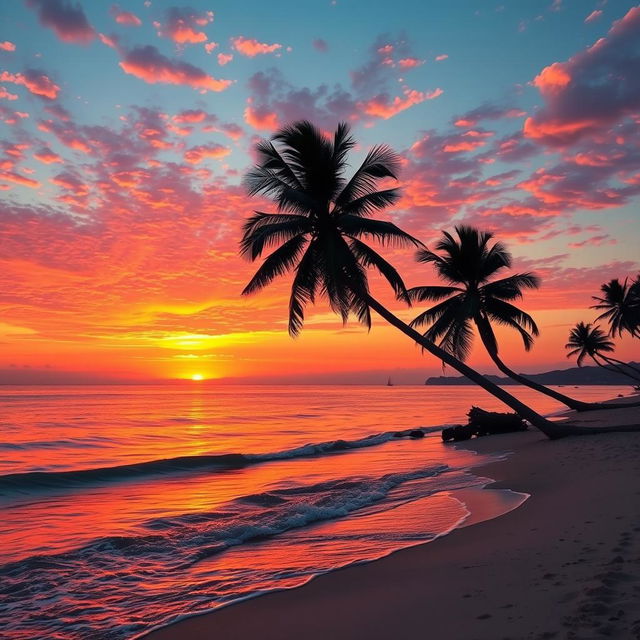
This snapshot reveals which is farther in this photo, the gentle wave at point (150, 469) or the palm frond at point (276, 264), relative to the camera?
the palm frond at point (276, 264)

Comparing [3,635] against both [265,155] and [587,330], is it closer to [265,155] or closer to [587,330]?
[265,155]

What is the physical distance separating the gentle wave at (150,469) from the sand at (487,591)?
483 inches

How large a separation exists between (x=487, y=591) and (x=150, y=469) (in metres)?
15.8

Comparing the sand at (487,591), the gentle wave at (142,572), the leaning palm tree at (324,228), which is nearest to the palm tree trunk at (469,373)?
the leaning palm tree at (324,228)

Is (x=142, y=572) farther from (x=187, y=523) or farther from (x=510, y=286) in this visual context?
(x=510, y=286)

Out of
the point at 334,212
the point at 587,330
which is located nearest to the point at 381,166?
the point at 334,212

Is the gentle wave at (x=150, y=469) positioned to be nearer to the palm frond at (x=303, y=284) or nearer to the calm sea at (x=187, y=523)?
the calm sea at (x=187, y=523)

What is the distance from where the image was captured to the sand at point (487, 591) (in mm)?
4078

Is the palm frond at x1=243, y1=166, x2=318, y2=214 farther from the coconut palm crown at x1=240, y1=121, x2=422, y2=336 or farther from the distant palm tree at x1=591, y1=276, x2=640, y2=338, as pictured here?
the distant palm tree at x1=591, y1=276, x2=640, y2=338

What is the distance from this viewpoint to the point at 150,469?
18.5 meters

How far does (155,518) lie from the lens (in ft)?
34.3

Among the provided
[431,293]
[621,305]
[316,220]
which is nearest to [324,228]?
Answer: [316,220]

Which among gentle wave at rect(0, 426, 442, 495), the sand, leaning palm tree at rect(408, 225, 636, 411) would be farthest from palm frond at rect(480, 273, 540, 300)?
the sand

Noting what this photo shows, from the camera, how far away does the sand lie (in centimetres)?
408
